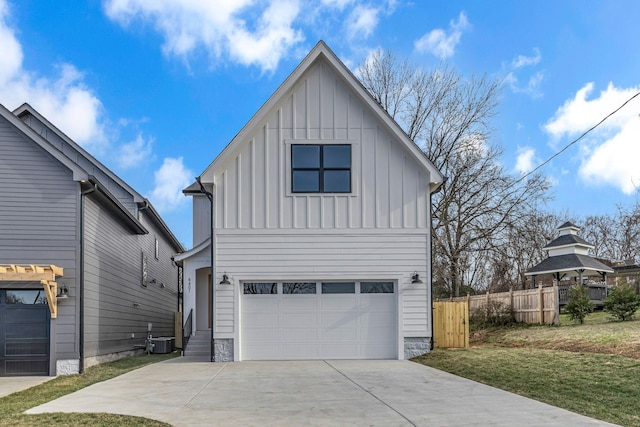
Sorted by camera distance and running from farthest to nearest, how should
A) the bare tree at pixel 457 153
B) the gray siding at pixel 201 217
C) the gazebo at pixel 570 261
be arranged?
the bare tree at pixel 457 153
the gazebo at pixel 570 261
the gray siding at pixel 201 217

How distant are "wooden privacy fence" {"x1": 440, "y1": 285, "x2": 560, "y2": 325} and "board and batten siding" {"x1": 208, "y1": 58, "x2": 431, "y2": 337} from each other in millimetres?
5863

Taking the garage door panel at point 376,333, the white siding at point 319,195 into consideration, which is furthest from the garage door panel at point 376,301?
the white siding at point 319,195

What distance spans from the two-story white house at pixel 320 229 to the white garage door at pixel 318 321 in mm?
27

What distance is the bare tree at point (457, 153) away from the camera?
91.7 feet

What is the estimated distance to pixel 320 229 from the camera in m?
15.7

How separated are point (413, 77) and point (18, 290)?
21383 mm

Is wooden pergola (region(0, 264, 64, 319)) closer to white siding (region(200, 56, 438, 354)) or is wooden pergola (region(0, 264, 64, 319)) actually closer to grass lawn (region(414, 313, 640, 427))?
white siding (region(200, 56, 438, 354))

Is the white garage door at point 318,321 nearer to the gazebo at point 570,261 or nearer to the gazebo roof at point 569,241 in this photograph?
the gazebo at point 570,261

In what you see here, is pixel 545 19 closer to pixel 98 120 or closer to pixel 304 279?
pixel 304 279

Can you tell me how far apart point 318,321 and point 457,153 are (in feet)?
52.3

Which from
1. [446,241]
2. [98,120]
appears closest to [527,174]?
[446,241]

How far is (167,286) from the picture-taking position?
89.7ft

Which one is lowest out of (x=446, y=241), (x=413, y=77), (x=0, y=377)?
(x=0, y=377)

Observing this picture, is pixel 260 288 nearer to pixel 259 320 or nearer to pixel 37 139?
pixel 259 320
